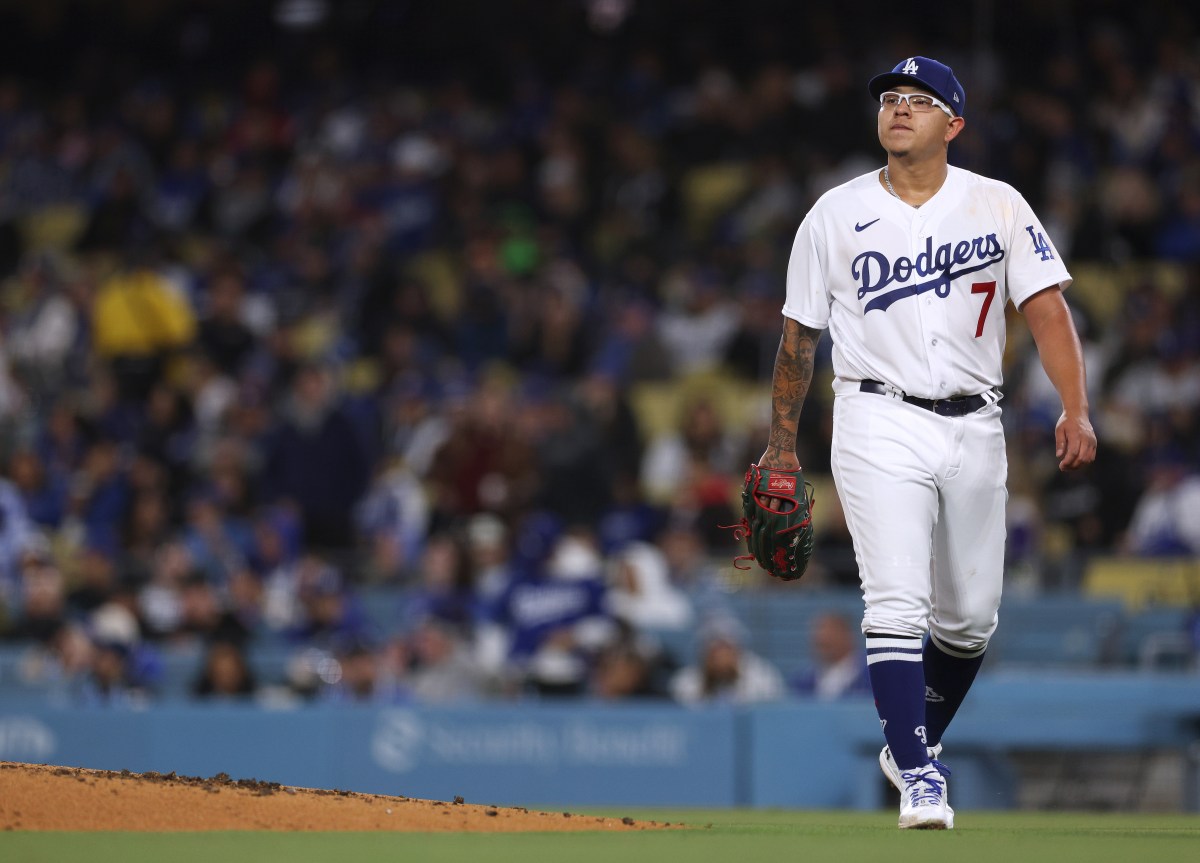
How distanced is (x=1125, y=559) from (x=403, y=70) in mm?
10634

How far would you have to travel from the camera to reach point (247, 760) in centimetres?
1039

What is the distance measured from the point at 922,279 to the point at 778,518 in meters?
0.86

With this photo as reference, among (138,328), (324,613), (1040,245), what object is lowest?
(1040,245)

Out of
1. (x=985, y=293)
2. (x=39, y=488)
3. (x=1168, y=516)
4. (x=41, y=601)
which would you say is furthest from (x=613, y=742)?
(x=39, y=488)

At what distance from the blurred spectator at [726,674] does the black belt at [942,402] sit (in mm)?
4685

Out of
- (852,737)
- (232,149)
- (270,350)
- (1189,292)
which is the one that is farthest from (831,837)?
(232,149)

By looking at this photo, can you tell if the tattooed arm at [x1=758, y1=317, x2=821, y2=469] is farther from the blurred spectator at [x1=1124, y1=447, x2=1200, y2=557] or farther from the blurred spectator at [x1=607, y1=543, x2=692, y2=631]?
the blurred spectator at [x1=1124, y1=447, x2=1200, y2=557]

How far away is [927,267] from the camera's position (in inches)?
220

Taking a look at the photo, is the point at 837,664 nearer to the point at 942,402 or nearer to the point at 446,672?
the point at 446,672

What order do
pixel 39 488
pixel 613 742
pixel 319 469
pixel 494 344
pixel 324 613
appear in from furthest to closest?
pixel 494 344
pixel 39 488
pixel 319 469
pixel 324 613
pixel 613 742

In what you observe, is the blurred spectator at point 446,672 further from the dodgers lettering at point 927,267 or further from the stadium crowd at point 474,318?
the dodgers lettering at point 927,267

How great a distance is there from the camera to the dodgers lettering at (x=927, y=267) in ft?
18.3

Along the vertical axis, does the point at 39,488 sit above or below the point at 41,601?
above

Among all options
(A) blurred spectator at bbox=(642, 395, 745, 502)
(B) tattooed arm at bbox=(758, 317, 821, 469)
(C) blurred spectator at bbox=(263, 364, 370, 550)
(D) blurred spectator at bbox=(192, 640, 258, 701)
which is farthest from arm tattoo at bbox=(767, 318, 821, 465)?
(C) blurred spectator at bbox=(263, 364, 370, 550)
